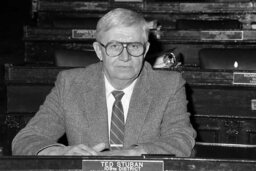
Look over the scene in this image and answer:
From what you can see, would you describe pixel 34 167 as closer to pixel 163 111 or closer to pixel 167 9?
pixel 163 111

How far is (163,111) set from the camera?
2.36 metres

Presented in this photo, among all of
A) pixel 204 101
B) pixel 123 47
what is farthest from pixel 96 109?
pixel 204 101

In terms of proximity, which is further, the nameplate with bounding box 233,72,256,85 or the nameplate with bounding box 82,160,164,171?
the nameplate with bounding box 233,72,256,85

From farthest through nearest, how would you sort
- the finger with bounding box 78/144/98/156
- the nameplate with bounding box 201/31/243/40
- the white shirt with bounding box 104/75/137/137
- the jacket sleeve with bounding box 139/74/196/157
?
the nameplate with bounding box 201/31/243/40, the white shirt with bounding box 104/75/137/137, the jacket sleeve with bounding box 139/74/196/157, the finger with bounding box 78/144/98/156

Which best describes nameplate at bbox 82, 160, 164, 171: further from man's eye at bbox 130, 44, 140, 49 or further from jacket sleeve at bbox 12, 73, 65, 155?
man's eye at bbox 130, 44, 140, 49

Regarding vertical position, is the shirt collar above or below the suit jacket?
above

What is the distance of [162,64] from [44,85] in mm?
681

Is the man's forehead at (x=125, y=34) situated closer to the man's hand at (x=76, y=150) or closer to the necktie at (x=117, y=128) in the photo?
the necktie at (x=117, y=128)

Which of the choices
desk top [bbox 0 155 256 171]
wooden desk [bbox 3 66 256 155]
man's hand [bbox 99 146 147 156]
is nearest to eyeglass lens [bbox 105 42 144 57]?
man's hand [bbox 99 146 147 156]

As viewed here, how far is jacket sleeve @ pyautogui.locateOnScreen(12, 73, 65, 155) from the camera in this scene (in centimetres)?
218

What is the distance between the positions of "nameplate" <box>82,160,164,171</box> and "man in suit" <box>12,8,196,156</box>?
2.73ft

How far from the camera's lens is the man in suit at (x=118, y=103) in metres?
2.25

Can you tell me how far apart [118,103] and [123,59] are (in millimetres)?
207

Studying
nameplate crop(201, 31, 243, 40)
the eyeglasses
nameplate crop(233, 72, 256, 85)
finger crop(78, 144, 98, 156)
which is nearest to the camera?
finger crop(78, 144, 98, 156)
